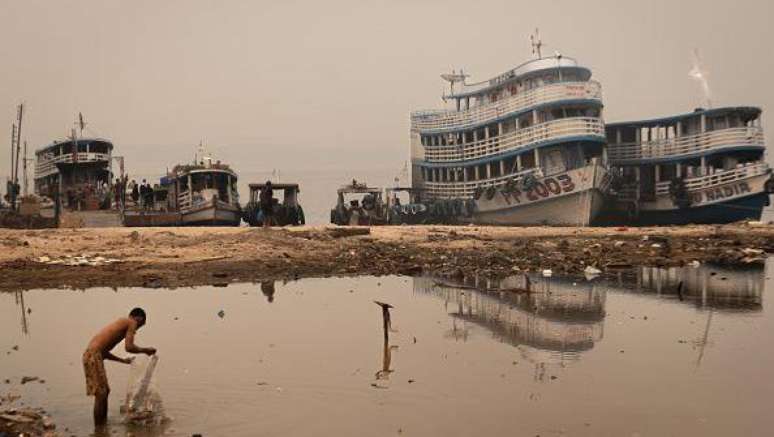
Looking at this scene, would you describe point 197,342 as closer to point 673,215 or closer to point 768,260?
point 768,260

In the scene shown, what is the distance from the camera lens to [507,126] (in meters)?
38.2

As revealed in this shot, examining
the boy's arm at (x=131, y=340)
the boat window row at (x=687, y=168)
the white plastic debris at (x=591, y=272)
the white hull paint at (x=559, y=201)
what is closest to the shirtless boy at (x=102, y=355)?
the boy's arm at (x=131, y=340)

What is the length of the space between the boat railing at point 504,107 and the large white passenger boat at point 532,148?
41mm

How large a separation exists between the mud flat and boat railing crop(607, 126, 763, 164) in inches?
367

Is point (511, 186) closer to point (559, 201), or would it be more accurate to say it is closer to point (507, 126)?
point (559, 201)

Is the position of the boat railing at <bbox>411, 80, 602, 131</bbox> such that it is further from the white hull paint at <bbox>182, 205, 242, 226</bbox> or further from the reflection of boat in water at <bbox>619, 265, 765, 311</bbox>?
the reflection of boat in water at <bbox>619, 265, 765, 311</bbox>

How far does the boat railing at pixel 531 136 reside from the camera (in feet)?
113

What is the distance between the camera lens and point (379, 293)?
48.6 feet

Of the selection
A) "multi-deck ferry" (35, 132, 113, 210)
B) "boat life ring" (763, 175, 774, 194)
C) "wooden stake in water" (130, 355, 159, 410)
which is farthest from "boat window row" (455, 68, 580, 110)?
"wooden stake in water" (130, 355, 159, 410)

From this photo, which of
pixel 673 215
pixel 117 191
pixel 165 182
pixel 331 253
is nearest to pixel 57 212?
pixel 117 191

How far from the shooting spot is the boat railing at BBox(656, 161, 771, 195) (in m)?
32.2

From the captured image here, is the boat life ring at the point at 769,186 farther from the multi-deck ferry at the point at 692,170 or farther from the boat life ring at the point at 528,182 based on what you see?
the boat life ring at the point at 528,182

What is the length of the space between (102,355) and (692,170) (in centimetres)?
3469

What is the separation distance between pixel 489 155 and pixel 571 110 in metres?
4.42
